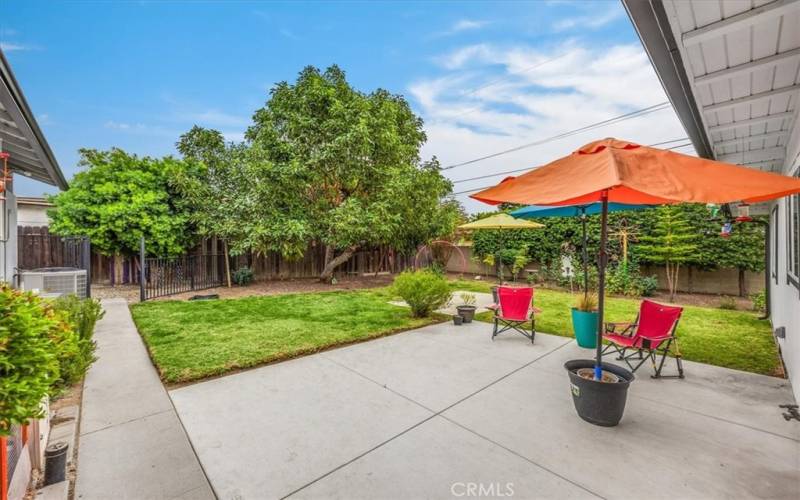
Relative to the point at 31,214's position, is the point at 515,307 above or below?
below

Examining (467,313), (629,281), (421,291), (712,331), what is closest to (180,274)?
(421,291)

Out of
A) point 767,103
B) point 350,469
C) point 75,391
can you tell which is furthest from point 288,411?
point 767,103

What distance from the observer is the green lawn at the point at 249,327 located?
4.04 metres

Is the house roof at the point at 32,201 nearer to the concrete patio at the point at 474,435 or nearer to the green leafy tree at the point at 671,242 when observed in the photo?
the concrete patio at the point at 474,435

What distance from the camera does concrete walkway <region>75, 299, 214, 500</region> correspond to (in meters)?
2.01

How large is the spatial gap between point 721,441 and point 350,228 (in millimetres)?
8171

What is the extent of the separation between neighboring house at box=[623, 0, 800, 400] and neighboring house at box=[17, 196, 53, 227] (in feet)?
59.1

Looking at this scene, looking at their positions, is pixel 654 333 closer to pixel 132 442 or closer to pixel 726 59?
pixel 726 59

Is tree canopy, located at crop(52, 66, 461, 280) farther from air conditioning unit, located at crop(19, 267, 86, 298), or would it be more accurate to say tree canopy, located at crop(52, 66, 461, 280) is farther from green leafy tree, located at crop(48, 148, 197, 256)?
air conditioning unit, located at crop(19, 267, 86, 298)

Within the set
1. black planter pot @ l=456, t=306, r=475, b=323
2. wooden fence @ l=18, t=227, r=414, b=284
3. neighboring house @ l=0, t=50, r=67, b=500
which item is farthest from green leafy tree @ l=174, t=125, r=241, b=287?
black planter pot @ l=456, t=306, r=475, b=323

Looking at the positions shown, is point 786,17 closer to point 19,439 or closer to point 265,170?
point 19,439

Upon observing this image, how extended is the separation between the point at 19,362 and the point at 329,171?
30.2ft

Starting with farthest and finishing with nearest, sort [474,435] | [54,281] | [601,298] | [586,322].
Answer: [54,281] < [586,322] < [601,298] < [474,435]

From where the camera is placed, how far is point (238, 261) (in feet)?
36.8
